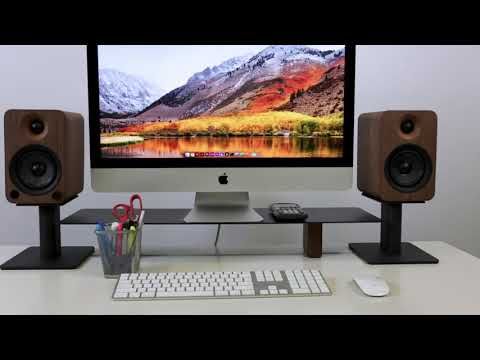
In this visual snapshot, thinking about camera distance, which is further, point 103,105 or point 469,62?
point 469,62

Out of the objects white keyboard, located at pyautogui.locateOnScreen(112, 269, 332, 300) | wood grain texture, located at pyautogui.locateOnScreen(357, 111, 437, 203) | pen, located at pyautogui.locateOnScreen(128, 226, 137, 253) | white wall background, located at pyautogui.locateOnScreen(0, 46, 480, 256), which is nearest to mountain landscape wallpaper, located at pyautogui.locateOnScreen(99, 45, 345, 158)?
wood grain texture, located at pyautogui.locateOnScreen(357, 111, 437, 203)

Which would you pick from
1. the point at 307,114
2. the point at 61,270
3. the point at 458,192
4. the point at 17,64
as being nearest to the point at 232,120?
the point at 307,114

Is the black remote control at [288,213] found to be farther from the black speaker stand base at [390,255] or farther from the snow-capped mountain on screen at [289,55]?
the snow-capped mountain on screen at [289,55]

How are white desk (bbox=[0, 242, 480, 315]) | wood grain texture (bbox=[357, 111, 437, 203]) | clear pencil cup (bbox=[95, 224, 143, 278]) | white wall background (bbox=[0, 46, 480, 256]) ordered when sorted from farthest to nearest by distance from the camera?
1. white wall background (bbox=[0, 46, 480, 256])
2. wood grain texture (bbox=[357, 111, 437, 203])
3. clear pencil cup (bbox=[95, 224, 143, 278])
4. white desk (bbox=[0, 242, 480, 315])

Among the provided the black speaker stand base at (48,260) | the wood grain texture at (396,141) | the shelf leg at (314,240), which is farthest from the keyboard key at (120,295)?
the wood grain texture at (396,141)

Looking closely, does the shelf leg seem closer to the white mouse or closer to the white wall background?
the white mouse

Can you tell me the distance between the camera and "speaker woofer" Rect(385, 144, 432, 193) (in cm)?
124

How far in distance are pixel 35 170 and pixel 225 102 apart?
0.50 meters

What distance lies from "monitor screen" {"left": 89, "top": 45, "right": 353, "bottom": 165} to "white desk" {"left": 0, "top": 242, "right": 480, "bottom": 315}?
276 mm

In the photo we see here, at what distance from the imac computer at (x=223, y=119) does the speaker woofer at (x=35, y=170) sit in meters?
0.11

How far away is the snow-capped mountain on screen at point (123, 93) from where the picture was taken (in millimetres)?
1265
